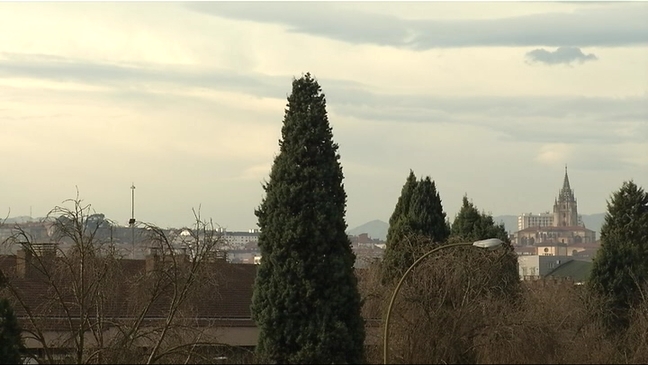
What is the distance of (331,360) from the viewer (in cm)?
3481

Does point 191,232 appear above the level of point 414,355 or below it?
above

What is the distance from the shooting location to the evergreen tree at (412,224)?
53406 millimetres

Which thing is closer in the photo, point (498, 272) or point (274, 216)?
point (274, 216)

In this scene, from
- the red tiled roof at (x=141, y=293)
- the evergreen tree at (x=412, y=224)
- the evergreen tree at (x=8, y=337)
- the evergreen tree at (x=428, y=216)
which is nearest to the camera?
the evergreen tree at (x=8, y=337)

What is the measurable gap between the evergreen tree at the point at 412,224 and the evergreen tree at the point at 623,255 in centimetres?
793

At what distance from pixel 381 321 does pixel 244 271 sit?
16218 millimetres

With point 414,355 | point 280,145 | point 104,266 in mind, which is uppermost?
point 280,145

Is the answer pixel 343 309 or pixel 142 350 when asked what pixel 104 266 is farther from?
pixel 343 309

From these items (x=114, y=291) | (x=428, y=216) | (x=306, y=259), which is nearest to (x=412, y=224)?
(x=428, y=216)

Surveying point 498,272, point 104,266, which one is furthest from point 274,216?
point 498,272

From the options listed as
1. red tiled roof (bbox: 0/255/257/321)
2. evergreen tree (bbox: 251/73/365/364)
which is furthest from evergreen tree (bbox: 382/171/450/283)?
evergreen tree (bbox: 251/73/365/364)

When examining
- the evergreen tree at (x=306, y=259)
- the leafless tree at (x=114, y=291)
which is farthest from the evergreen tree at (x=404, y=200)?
the evergreen tree at (x=306, y=259)

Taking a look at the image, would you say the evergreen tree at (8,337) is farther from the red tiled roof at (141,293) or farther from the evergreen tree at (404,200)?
the evergreen tree at (404,200)

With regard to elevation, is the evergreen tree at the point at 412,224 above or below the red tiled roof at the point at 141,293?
above
